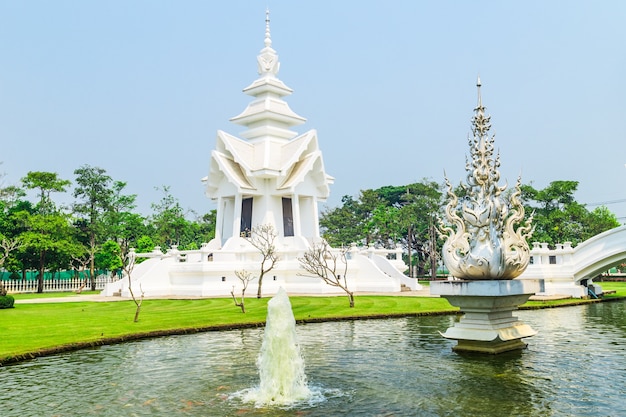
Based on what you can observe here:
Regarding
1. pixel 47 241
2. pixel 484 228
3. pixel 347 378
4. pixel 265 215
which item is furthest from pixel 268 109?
pixel 347 378

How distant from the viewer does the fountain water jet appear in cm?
930

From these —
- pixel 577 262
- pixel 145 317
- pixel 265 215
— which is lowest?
pixel 145 317

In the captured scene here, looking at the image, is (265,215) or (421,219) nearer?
(265,215)

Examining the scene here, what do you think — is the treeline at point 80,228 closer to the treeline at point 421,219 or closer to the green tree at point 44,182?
the green tree at point 44,182

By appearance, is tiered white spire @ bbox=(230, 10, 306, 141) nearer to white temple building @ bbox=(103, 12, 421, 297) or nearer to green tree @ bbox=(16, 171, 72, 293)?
white temple building @ bbox=(103, 12, 421, 297)

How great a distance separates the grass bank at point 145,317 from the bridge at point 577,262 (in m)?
4.11

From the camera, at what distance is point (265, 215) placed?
129ft

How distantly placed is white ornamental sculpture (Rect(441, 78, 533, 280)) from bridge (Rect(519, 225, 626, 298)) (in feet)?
61.6

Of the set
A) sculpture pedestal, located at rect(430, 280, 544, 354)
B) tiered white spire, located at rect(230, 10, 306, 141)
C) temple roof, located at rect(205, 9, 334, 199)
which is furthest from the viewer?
tiered white spire, located at rect(230, 10, 306, 141)

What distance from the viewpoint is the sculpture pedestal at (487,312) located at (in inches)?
497

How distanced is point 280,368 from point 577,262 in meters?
25.6

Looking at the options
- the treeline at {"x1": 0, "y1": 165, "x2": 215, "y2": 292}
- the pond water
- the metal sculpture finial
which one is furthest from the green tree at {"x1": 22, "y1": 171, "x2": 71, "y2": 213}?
the pond water

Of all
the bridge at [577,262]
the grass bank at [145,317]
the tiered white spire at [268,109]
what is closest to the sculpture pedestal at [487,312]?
the grass bank at [145,317]

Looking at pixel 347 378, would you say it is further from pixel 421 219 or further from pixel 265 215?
pixel 421 219
